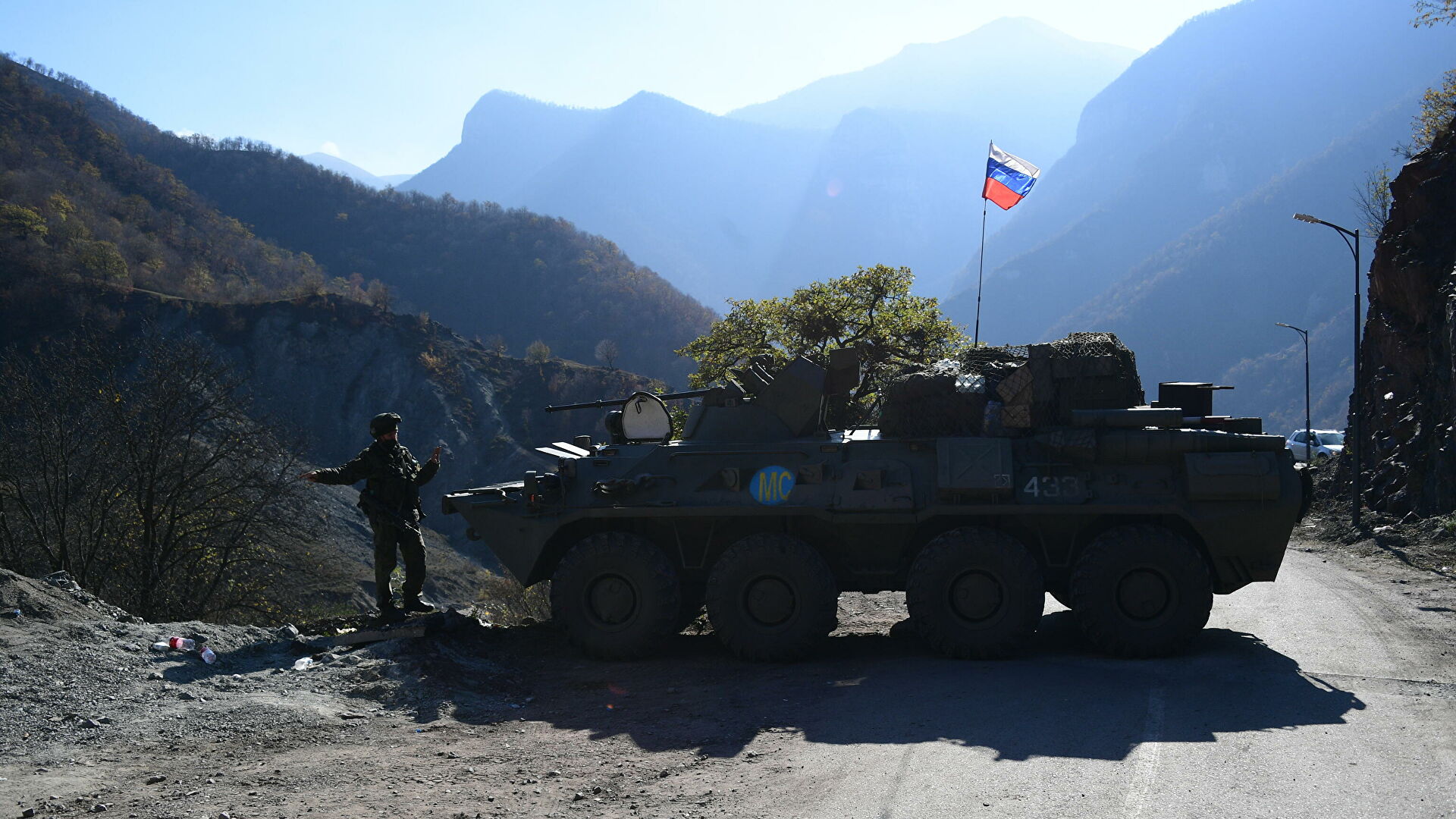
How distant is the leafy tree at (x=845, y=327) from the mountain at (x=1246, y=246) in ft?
281

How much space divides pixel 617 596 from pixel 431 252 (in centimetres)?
8941

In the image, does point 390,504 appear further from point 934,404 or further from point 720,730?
point 934,404

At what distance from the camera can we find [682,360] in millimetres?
84750

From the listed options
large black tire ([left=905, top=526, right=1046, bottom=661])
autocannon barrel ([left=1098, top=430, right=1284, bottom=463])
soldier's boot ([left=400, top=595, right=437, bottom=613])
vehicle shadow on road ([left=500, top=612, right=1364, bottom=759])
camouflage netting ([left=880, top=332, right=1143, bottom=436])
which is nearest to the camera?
vehicle shadow on road ([left=500, top=612, right=1364, bottom=759])

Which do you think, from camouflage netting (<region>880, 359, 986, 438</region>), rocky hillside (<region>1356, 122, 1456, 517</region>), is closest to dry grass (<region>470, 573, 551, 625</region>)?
camouflage netting (<region>880, 359, 986, 438</region>)

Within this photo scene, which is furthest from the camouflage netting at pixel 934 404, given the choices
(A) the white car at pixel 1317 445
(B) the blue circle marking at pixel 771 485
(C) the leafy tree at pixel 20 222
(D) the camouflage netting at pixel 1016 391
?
(C) the leafy tree at pixel 20 222

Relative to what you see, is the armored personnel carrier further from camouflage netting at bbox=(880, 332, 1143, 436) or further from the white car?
the white car

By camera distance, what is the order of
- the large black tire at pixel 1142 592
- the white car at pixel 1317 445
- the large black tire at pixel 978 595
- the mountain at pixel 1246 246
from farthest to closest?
1. the mountain at pixel 1246 246
2. the white car at pixel 1317 445
3. the large black tire at pixel 978 595
4. the large black tire at pixel 1142 592

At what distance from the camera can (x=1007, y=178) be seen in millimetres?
17609

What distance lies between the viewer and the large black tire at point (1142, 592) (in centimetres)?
887

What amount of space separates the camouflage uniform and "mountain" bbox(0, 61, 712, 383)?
67266 millimetres

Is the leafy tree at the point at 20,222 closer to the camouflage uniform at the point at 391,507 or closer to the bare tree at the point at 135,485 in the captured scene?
the bare tree at the point at 135,485

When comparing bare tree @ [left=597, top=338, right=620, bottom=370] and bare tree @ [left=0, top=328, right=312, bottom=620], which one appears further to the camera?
bare tree @ [left=597, top=338, right=620, bottom=370]

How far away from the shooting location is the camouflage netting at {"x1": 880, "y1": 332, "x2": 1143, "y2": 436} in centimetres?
948
